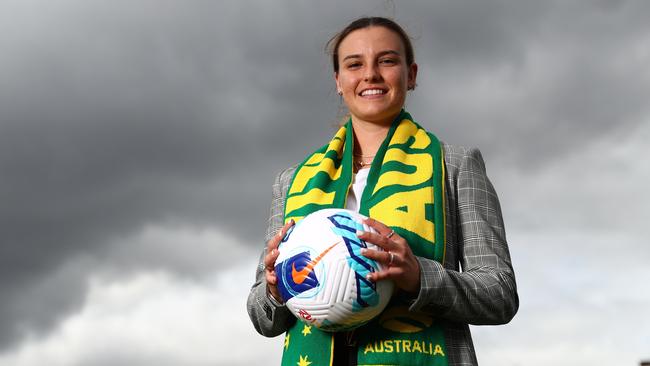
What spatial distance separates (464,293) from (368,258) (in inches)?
26.0

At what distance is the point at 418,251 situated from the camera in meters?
4.54

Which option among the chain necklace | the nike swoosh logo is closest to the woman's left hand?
the nike swoosh logo

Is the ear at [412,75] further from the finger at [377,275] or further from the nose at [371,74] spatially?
the finger at [377,275]

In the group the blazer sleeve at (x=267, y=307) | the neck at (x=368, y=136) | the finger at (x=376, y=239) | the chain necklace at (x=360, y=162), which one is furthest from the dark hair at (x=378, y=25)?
the finger at (x=376, y=239)

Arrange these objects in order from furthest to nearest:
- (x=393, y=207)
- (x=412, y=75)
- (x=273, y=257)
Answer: (x=412, y=75) → (x=393, y=207) → (x=273, y=257)

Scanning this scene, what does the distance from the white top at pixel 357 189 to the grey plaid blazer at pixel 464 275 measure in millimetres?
489

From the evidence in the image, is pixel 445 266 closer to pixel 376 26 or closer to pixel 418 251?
pixel 418 251

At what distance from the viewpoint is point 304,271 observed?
420 cm

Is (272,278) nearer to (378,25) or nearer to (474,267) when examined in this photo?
(474,267)

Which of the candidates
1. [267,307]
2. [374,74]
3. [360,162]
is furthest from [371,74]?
[267,307]

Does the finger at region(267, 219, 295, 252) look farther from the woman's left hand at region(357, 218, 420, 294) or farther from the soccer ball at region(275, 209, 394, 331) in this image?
the woman's left hand at region(357, 218, 420, 294)

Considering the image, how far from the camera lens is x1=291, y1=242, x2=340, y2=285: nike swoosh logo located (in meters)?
4.16

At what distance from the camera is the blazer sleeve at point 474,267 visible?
435cm

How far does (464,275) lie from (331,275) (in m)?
0.82
